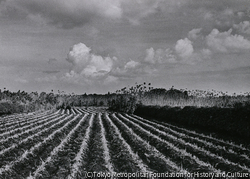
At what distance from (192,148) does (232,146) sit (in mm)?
1919

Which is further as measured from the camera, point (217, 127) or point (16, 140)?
point (217, 127)

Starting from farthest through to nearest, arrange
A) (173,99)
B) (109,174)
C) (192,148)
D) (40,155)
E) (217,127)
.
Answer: (173,99) → (217,127) → (192,148) → (40,155) → (109,174)

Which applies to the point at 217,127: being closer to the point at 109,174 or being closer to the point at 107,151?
the point at 107,151

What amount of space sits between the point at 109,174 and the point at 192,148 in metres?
4.86

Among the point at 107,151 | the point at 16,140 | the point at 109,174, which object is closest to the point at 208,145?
the point at 107,151

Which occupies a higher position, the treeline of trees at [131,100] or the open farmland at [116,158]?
the treeline of trees at [131,100]

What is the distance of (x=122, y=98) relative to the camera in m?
40.8

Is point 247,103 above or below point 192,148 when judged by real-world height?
above

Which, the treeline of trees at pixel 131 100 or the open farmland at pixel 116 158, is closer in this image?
the open farmland at pixel 116 158

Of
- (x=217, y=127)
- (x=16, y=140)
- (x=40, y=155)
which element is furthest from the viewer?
(x=217, y=127)

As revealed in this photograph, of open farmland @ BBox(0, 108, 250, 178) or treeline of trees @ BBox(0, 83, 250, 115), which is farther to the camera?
treeline of trees @ BBox(0, 83, 250, 115)

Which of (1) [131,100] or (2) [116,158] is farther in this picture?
(1) [131,100]

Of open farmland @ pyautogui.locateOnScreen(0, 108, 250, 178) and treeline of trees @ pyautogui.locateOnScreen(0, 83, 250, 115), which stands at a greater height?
treeline of trees @ pyautogui.locateOnScreen(0, 83, 250, 115)

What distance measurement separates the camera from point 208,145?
39.6 ft
